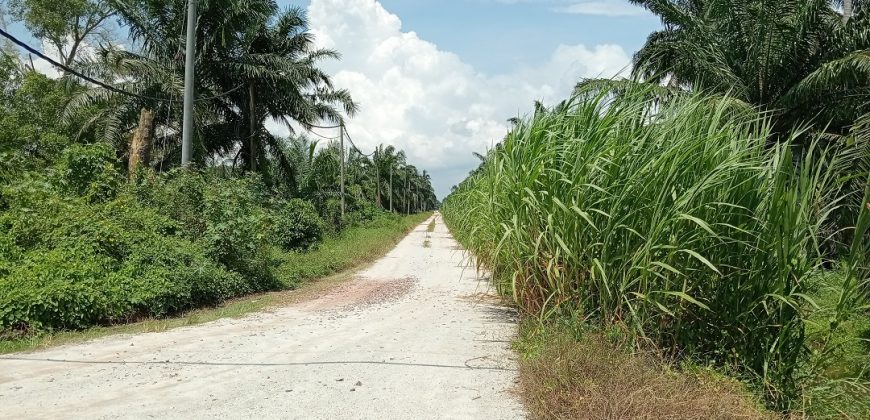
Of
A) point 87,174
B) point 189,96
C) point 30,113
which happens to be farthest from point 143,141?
point 30,113

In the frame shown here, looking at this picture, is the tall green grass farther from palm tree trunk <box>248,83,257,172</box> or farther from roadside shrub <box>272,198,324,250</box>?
palm tree trunk <box>248,83,257,172</box>

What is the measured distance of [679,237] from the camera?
18.1 ft

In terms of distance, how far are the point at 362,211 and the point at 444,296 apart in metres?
31.6

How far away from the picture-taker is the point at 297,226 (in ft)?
63.9

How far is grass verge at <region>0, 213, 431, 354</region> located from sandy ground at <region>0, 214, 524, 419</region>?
359 millimetres

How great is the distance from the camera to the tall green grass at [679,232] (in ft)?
17.2

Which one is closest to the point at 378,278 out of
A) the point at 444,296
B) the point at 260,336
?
the point at 444,296

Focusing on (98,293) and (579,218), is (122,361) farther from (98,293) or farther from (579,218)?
(579,218)

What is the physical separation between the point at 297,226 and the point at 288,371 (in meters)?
14.2

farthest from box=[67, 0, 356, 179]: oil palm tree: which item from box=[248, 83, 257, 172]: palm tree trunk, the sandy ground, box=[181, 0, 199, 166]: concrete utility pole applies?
the sandy ground

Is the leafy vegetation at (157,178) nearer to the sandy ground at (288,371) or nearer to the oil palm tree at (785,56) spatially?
the sandy ground at (288,371)

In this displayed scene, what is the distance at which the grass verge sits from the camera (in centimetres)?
709

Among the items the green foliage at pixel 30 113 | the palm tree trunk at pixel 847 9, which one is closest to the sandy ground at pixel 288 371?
the palm tree trunk at pixel 847 9

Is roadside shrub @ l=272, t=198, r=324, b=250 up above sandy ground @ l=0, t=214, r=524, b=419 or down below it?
above
